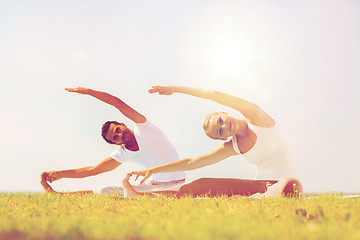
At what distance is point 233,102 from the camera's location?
6.88m

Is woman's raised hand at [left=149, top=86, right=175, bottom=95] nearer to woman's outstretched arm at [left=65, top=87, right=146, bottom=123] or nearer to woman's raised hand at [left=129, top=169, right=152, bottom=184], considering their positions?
woman's outstretched arm at [left=65, top=87, right=146, bottom=123]

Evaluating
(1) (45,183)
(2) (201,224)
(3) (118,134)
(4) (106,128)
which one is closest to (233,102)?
(3) (118,134)

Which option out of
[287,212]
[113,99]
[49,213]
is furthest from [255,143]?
[49,213]

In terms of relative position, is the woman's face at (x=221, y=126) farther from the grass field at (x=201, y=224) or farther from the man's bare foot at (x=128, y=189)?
the man's bare foot at (x=128, y=189)

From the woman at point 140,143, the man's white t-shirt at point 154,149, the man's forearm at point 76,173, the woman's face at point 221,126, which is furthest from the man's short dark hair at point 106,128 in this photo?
the woman's face at point 221,126

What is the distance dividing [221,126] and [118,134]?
9.70ft

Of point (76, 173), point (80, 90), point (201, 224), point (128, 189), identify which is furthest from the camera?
point (76, 173)

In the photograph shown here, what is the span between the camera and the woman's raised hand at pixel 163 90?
7.19m

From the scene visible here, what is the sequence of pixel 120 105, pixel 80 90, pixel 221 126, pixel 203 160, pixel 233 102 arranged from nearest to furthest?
pixel 221 126 < pixel 233 102 < pixel 203 160 < pixel 120 105 < pixel 80 90

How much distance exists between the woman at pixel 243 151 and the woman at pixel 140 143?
3.46 feet

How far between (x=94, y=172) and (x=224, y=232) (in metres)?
6.79

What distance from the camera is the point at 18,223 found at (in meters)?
4.36

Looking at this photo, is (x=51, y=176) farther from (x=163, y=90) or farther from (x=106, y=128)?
(x=163, y=90)

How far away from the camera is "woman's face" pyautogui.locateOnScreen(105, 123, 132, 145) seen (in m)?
8.74
